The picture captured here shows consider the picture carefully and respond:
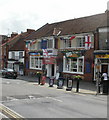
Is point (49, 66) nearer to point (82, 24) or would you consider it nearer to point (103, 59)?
point (82, 24)

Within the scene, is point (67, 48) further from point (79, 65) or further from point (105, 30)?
point (105, 30)

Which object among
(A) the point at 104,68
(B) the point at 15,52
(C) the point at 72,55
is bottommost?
(A) the point at 104,68

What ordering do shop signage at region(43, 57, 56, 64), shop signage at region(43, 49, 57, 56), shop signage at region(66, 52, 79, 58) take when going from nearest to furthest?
shop signage at region(66, 52, 79, 58) → shop signage at region(43, 49, 57, 56) → shop signage at region(43, 57, 56, 64)

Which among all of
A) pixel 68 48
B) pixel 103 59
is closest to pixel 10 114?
pixel 103 59

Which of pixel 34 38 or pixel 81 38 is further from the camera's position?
pixel 34 38

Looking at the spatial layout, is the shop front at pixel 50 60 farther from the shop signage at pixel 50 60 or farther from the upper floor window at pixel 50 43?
the upper floor window at pixel 50 43

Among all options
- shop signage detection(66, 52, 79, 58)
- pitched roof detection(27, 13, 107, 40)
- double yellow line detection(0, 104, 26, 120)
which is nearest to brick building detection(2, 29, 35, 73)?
pitched roof detection(27, 13, 107, 40)

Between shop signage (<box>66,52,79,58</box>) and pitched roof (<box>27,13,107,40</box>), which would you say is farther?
shop signage (<box>66,52,79,58</box>)

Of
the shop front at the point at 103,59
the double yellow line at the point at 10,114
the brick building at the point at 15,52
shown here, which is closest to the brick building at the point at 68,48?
the shop front at the point at 103,59

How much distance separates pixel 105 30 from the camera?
78.5 feet

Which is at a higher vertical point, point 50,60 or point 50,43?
point 50,43

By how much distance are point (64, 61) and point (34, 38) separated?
329 inches

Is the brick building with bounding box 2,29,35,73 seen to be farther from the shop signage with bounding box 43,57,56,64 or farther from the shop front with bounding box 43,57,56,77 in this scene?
the shop signage with bounding box 43,57,56,64

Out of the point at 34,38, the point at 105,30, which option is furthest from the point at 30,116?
the point at 34,38
